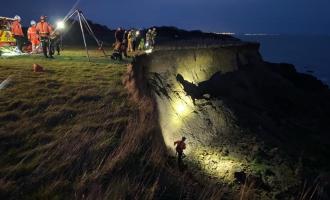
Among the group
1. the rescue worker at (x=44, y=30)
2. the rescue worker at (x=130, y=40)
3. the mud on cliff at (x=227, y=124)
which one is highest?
the rescue worker at (x=44, y=30)

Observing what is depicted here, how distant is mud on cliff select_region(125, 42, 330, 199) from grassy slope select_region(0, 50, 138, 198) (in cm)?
197

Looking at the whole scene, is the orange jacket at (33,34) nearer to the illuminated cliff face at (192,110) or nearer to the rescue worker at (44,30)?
the rescue worker at (44,30)

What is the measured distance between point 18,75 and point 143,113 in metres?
7.08

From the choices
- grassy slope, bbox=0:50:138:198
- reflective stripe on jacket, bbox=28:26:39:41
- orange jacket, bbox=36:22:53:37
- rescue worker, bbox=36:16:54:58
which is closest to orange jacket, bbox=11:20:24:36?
reflective stripe on jacket, bbox=28:26:39:41

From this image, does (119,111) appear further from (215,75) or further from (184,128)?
(215,75)

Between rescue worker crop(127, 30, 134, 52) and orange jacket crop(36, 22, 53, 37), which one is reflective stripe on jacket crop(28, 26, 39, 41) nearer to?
orange jacket crop(36, 22, 53, 37)

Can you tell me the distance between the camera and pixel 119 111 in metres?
15.7

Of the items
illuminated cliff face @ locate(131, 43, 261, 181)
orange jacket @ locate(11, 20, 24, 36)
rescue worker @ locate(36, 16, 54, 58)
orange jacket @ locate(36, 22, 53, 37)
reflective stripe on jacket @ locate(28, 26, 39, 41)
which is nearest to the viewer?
illuminated cliff face @ locate(131, 43, 261, 181)

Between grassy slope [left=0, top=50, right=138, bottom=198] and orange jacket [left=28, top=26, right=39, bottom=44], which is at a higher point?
orange jacket [left=28, top=26, right=39, bottom=44]

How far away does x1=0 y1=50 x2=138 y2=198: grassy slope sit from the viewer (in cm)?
1058

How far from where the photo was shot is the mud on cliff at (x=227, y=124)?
57.5 feet

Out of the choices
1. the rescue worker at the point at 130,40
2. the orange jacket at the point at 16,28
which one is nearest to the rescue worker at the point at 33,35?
the orange jacket at the point at 16,28

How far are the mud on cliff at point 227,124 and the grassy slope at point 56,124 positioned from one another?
1.97 m

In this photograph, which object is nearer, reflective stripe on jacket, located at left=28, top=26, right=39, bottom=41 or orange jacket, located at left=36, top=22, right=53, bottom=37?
orange jacket, located at left=36, top=22, right=53, bottom=37
